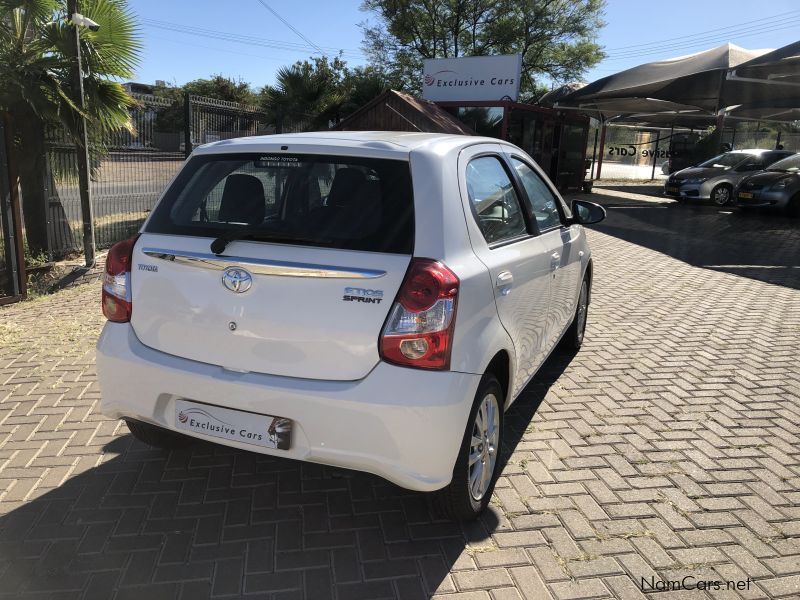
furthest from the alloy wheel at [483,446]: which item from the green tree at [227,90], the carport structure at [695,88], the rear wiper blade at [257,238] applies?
the green tree at [227,90]

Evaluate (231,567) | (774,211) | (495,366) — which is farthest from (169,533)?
(774,211)

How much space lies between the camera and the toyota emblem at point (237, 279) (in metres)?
2.60

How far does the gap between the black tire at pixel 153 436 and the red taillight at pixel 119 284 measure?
0.65m

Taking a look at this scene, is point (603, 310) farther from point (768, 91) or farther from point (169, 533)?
point (768, 91)

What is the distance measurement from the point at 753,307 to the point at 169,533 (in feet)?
22.9

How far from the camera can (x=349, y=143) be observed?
9.48ft

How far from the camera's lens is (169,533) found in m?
2.83

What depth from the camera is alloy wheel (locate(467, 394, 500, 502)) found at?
2889mm

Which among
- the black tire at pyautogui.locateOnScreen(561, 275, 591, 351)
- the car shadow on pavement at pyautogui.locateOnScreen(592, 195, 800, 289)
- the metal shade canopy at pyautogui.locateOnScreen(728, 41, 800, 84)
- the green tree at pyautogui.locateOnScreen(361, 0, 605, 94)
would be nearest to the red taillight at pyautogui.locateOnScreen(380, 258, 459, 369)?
the black tire at pyautogui.locateOnScreen(561, 275, 591, 351)

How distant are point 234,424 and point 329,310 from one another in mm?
667

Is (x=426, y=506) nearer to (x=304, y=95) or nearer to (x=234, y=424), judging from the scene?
(x=234, y=424)

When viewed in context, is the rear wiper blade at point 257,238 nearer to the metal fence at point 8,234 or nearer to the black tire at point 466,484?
the black tire at point 466,484

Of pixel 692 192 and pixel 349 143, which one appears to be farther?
pixel 692 192

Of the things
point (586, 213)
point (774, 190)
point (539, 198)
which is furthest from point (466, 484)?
point (774, 190)
